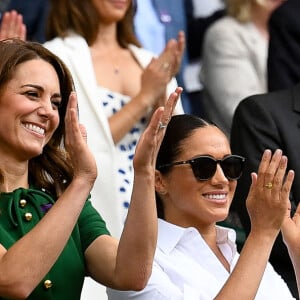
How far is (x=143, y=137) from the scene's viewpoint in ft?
13.0

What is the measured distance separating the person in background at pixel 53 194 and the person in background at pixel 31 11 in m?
2.70

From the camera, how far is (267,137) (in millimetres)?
5609

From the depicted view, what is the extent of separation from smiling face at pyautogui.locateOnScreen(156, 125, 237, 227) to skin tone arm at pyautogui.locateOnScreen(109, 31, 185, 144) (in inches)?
51.8

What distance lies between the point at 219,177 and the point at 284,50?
6.94 feet

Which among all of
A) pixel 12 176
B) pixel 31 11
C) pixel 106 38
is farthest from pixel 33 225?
pixel 31 11

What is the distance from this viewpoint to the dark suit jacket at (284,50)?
6723 mm

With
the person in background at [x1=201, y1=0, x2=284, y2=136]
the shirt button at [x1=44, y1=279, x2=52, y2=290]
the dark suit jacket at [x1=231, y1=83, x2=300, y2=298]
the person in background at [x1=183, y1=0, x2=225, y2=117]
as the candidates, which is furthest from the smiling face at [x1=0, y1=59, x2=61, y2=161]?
the person in background at [x1=183, y1=0, x2=225, y2=117]

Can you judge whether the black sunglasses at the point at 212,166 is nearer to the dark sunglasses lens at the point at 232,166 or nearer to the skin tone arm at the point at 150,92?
the dark sunglasses lens at the point at 232,166

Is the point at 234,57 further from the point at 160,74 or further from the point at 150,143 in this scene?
the point at 150,143

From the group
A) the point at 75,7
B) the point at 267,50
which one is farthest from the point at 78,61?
the point at 267,50

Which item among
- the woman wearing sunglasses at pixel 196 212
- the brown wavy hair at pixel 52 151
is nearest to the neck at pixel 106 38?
the woman wearing sunglasses at pixel 196 212

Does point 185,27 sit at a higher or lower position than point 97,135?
lower

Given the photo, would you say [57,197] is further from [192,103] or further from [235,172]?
[192,103]

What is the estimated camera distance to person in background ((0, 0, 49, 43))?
7070 millimetres
